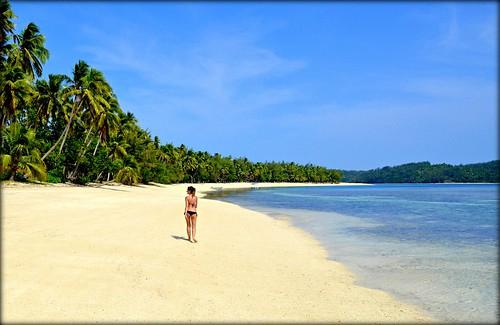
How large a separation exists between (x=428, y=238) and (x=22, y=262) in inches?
672

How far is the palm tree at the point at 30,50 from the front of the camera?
36250mm

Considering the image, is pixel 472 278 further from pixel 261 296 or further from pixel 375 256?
pixel 261 296

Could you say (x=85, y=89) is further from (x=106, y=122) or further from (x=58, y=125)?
(x=58, y=125)

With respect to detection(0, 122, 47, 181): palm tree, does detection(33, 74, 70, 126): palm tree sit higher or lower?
higher

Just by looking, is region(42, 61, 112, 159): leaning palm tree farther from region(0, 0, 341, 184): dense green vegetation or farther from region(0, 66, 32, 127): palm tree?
region(0, 66, 32, 127): palm tree

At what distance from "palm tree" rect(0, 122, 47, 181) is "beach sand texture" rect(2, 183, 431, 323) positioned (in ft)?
70.2

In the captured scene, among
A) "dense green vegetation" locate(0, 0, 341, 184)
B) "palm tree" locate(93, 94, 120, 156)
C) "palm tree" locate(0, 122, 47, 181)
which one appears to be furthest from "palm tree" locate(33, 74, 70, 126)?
"palm tree" locate(0, 122, 47, 181)

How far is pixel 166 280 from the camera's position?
8.21m

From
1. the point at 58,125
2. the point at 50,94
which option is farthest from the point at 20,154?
the point at 58,125

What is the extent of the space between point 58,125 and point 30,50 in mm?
14098

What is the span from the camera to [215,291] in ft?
25.7

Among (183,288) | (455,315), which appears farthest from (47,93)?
(455,315)

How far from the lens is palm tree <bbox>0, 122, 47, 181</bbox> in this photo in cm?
3250

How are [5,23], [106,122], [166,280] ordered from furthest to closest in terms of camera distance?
[106,122], [5,23], [166,280]
